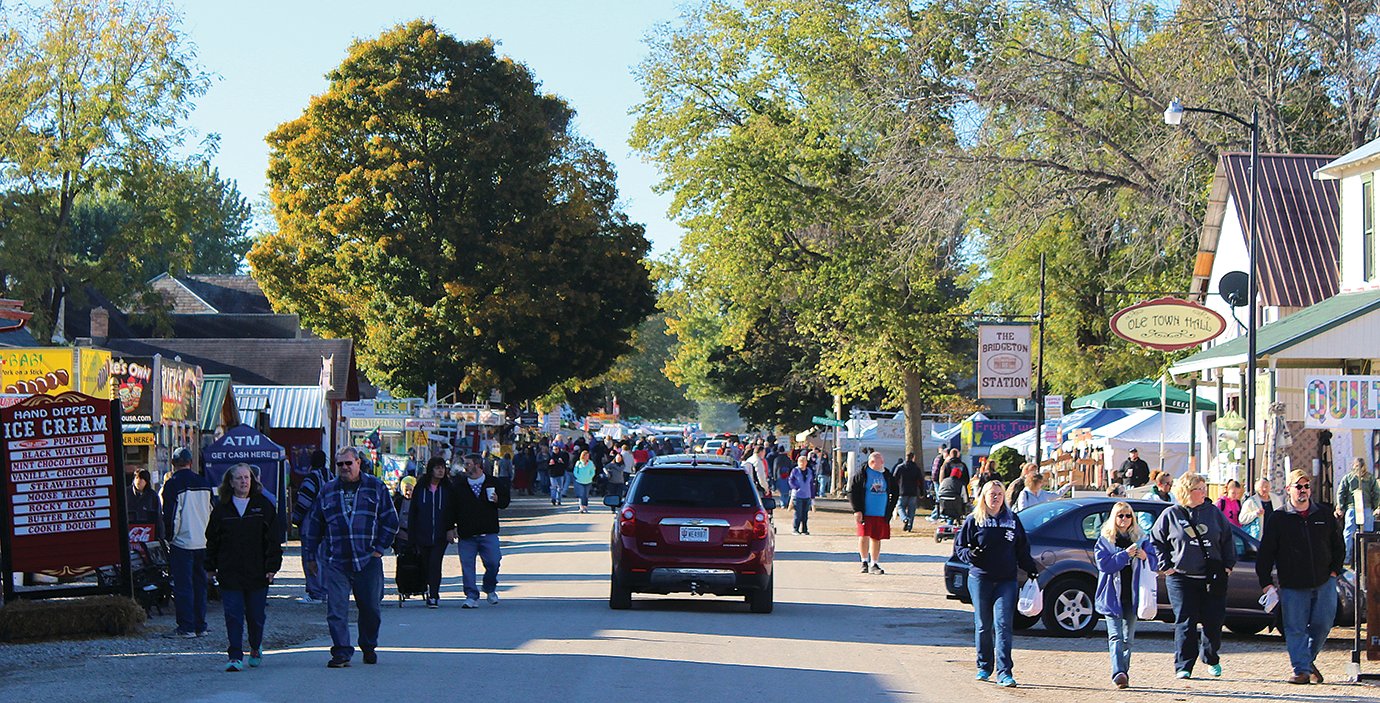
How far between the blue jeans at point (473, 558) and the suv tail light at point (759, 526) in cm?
313

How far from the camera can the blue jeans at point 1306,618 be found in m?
13.6

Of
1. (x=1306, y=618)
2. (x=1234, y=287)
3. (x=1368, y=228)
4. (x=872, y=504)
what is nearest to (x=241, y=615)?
(x=1306, y=618)

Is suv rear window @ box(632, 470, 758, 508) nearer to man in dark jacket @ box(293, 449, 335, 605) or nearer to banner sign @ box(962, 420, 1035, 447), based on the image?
man in dark jacket @ box(293, 449, 335, 605)

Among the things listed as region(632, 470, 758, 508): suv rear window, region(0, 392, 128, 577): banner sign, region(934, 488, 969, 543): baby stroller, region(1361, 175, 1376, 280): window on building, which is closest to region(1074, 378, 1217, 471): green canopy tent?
region(934, 488, 969, 543): baby stroller

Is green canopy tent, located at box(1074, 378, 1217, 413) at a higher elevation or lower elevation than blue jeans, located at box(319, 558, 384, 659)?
higher

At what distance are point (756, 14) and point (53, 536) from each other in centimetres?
3312

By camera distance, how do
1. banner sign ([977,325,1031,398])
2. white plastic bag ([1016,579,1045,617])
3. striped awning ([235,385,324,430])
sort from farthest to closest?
1. striped awning ([235,385,324,430])
2. banner sign ([977,325,1031,398])
3. white plastic bag ([1016,579,1045,617])

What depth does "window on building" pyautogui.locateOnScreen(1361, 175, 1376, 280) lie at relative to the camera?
85.3 ft

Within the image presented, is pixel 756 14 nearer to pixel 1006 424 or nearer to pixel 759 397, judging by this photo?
pixel 1006 424

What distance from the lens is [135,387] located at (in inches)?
952

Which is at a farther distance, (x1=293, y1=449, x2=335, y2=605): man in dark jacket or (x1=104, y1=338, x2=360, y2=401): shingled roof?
(x1=104, y1=338, x2=360, y2=401): shingled roof

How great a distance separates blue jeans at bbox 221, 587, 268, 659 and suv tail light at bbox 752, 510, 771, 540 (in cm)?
615

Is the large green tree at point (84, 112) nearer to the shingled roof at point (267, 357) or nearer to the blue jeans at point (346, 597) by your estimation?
the shingled roof at point (267, 357)

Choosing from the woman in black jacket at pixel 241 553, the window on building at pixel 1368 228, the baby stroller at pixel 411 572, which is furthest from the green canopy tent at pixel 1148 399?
the woman in black jacket at pixel 241 553
